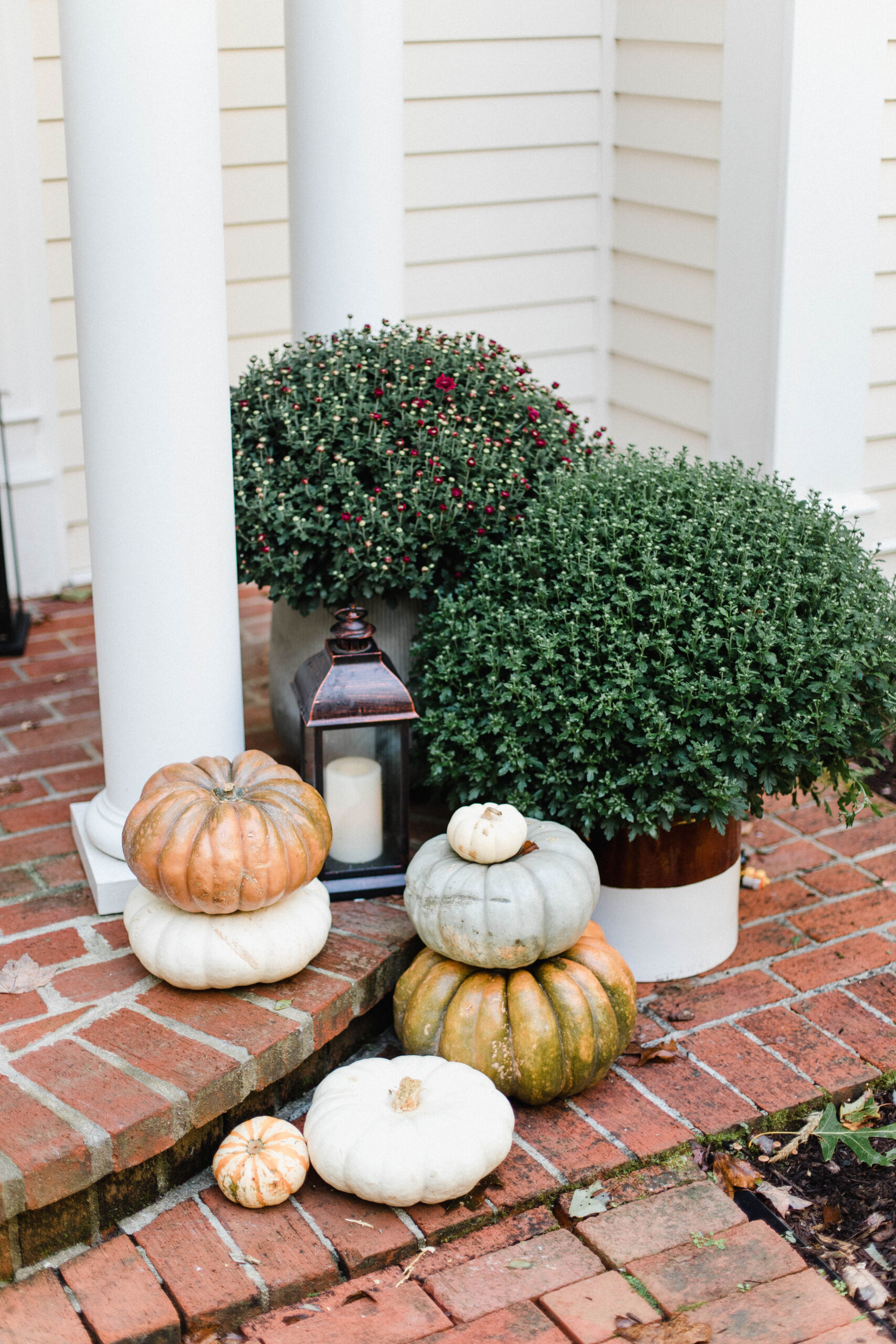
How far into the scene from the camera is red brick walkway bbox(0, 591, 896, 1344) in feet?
7.80

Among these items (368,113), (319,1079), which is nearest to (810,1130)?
(319,1079)

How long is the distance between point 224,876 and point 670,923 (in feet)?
3.71

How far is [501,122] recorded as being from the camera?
5426mm

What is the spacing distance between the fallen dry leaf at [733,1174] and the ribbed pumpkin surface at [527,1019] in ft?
0.97

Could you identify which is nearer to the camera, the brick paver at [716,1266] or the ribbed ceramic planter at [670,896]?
the brick paver at [716,1266]

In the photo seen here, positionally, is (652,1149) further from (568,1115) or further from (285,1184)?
(285,1184)

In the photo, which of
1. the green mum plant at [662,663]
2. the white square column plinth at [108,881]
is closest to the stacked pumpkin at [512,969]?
the green mum plant at [662,663]

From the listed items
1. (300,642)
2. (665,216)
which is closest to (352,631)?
(300,642)

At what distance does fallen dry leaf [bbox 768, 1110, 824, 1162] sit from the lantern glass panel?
3.51 ft

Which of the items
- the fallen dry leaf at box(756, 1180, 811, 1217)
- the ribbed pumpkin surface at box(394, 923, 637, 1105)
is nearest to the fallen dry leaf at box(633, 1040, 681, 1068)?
the ribbed pumpkin surface at box(394, 923, 637, 1105)

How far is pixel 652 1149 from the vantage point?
2.71 metres

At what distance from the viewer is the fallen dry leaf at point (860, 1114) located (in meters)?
2.82

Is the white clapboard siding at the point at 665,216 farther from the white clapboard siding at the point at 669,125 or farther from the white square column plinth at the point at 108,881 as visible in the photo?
the white square column plinth at the point at 108,881

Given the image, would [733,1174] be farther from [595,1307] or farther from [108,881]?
[108,881]
